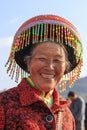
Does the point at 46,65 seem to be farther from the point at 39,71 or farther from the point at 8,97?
the point at 8,97

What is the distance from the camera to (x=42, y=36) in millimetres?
3137

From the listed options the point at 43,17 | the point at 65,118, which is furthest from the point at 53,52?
the point at 65,118

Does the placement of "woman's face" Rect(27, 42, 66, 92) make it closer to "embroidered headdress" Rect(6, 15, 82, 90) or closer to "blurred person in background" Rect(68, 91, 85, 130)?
"embroidered headdress" Rect(6, 15, 82, 90)

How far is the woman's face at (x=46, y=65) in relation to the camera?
3098 mm

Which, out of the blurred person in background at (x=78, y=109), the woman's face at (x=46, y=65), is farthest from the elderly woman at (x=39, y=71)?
the blurred person in background at (x=78, y=109)

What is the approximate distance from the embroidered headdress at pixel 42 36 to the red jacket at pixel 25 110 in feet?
0.69

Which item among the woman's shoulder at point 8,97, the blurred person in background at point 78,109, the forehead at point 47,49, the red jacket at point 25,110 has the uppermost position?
the forehead at point 47,49

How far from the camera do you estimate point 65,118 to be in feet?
11.1

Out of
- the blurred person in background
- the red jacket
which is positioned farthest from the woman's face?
the blurred person in background

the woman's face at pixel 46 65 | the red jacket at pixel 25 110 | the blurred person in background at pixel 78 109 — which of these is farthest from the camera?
the blurred person in background at pixel 78 109

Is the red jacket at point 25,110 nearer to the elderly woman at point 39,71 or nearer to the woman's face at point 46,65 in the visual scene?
the elderly woman at point 39,71

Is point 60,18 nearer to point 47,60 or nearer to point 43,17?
point 43,17

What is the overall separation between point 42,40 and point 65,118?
0.69m

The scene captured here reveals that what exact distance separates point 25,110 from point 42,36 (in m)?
0.56
